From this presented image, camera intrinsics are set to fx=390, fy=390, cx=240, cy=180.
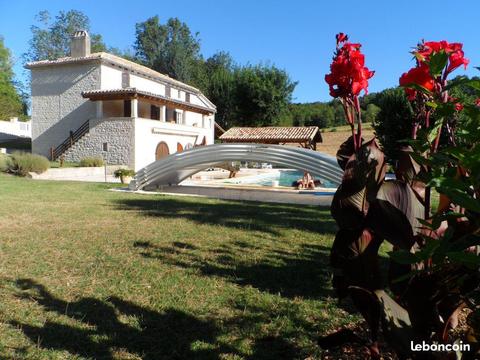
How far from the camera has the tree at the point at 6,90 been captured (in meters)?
51.3

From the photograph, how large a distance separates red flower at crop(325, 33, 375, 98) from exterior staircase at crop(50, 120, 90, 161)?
26433 millimetres

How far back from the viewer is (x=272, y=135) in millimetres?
30766

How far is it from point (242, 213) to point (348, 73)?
7175mm

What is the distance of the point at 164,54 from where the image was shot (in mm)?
58906

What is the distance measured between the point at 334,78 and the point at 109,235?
5.15 meters

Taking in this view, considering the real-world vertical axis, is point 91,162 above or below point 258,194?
above

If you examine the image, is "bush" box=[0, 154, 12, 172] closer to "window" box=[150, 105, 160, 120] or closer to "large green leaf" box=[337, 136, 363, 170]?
"window" box=[150, 105, 160, 120]

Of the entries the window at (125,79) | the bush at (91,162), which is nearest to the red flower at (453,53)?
the bush at (91,162)

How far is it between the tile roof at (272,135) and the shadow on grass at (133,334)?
1070 inches

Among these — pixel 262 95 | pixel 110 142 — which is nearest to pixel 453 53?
pixel 110 142

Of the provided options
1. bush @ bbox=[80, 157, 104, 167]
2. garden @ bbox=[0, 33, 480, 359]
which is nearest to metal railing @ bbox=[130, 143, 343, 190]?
garden @ bbox=[0, 33, 480, 359]

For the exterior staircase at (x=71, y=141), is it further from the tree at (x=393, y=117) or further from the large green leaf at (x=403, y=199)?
the large green leaf at (x=403, y=199)

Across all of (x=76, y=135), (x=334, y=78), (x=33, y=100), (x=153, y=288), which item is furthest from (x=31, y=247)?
(x=33, y=100)

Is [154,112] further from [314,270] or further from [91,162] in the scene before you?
[314,270]
